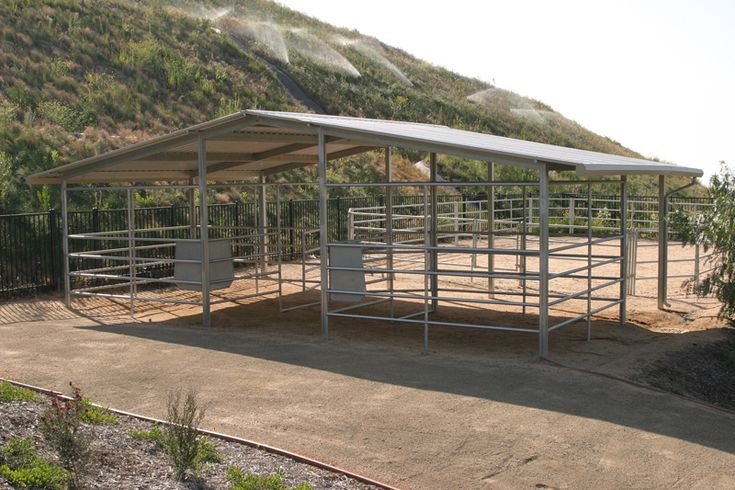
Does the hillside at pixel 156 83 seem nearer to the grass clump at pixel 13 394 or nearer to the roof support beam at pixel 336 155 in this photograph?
the roof support beam at pixel 336 155

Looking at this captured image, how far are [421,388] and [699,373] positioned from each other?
11.8 feet

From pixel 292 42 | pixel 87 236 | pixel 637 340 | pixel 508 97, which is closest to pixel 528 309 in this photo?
pixel 637 340

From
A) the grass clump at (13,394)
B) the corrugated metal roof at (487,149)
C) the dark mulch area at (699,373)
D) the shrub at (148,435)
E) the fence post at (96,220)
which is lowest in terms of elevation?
the dark mulch area at (699,373)

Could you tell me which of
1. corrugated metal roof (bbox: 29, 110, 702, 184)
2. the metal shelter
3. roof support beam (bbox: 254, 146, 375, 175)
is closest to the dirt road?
the metal shelter

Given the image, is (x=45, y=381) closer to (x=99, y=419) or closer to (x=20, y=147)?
(x=99, y=419)

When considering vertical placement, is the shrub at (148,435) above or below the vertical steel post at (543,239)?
below

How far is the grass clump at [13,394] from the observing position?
25.7ft

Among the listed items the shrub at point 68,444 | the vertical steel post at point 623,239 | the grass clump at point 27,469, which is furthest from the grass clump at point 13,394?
the vertical steel post at point 623,239

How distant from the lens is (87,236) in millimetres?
13664

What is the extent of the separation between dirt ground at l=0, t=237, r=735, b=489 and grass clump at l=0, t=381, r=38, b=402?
714mm

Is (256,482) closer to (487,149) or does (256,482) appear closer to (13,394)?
(13,394)

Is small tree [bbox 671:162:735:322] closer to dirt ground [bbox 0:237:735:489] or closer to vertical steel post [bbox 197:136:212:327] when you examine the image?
dirt ground [bbox 0:237:735:489]

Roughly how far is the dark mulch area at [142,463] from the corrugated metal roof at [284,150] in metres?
4.64

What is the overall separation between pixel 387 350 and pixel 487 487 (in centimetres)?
477
